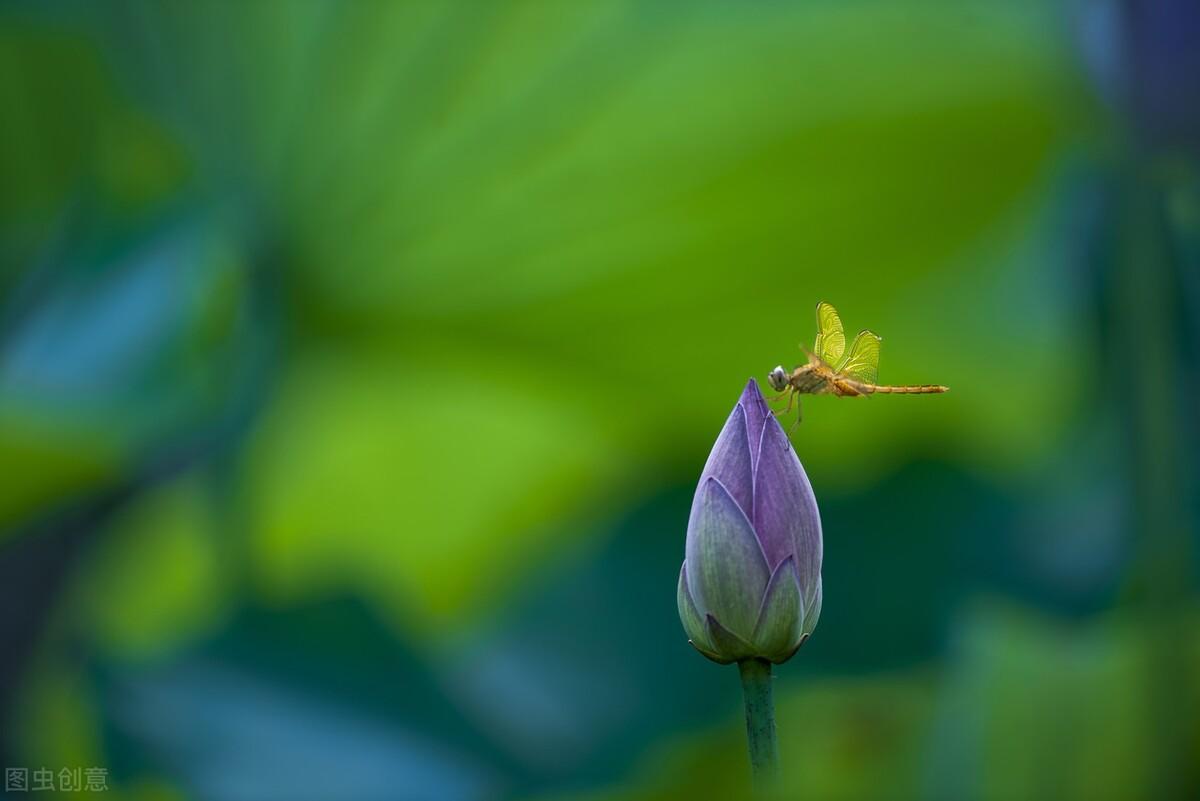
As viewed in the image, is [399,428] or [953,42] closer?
[953,42]

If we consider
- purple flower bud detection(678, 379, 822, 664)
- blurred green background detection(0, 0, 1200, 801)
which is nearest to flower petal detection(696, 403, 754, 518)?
purple flower bud detection(678, 379, 822, 664)

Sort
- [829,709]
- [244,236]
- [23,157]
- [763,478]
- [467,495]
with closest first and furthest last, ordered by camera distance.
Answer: [763,478] → [829,709] → [244,236] → [23,157] → [467,495]

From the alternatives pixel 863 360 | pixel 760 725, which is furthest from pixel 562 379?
pixel 760 725

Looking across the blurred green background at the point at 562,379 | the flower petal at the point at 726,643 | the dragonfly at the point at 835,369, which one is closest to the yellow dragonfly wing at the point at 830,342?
the dragonfly at the point at 835,369

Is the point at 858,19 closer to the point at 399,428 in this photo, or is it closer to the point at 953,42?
the point at 953,42

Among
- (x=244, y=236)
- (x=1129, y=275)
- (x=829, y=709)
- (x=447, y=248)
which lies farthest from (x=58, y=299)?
(x=1129, y=275)

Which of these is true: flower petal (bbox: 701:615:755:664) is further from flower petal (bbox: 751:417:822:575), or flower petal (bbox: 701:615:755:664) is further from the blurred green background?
the blurred green background

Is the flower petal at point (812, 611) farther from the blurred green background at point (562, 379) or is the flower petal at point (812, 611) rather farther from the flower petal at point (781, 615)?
the blurred green background at point (562, 379)
